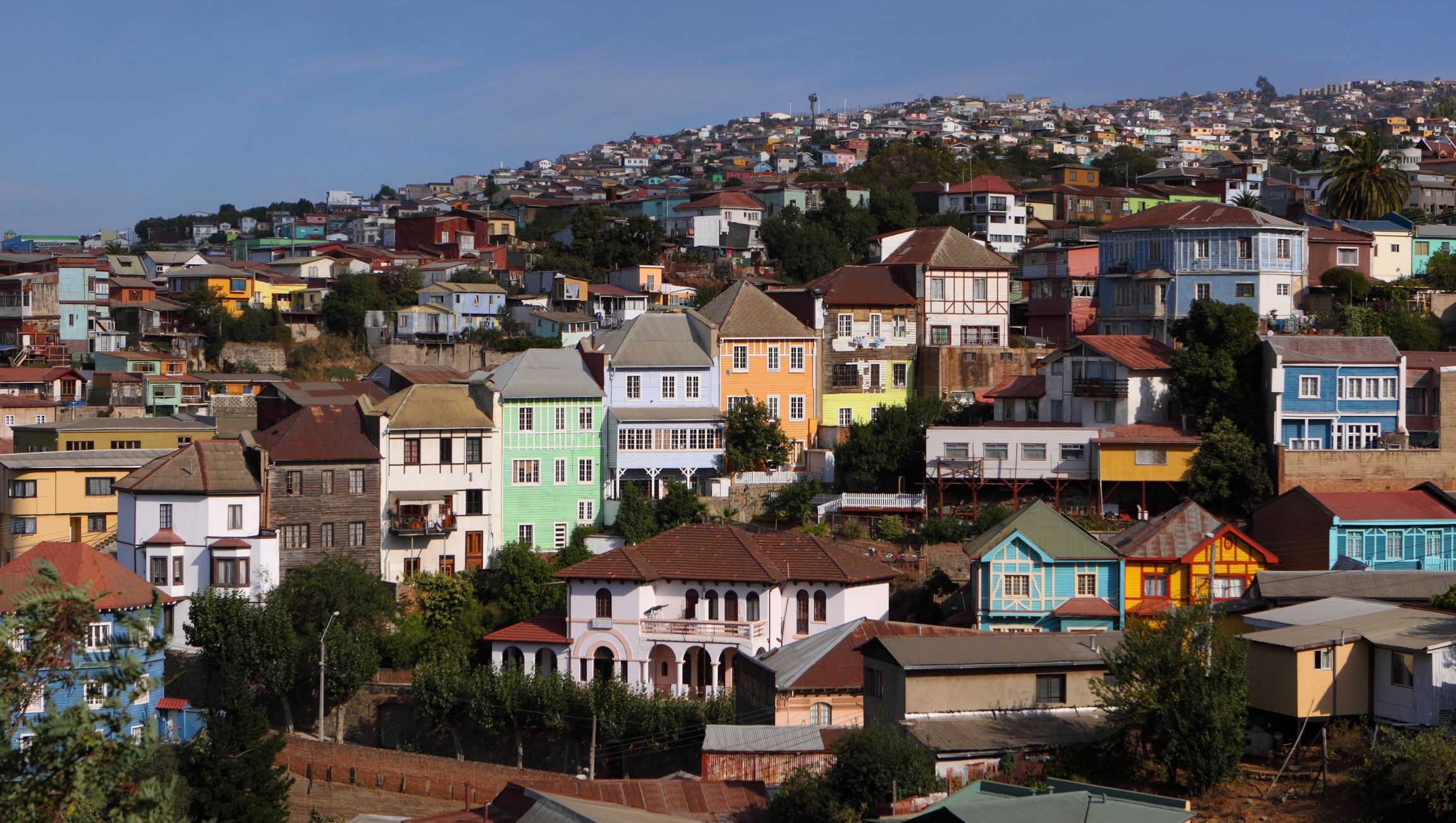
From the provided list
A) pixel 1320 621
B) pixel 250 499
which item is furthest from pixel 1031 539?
pixel 250 499

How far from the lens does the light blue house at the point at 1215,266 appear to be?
58.0m

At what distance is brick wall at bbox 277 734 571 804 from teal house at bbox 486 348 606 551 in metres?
11.8

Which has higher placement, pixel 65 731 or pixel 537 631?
pixel 65 731

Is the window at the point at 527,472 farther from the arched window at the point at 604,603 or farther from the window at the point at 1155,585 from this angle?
the window at the point at 1155,585

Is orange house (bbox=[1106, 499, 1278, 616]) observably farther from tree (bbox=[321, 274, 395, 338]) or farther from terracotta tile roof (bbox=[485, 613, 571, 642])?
tree (bbox=[321, 274, 395, 338])

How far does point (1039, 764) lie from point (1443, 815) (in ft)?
25.6

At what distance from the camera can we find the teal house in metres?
53.4

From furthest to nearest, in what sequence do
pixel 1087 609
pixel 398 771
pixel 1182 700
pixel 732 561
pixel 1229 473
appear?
1. pixel 1229 473
2. pixel 732 561
3. pixel 1087 609
4. pixel 398 771
5. pixel 1182 700

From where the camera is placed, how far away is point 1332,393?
4934 centimetres

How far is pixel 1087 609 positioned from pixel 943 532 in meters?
5.97

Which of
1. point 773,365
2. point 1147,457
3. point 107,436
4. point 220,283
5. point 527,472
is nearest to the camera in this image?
point 1147,457

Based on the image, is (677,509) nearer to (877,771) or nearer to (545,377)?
(545,377)

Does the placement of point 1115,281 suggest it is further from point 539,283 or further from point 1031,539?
point 539,283

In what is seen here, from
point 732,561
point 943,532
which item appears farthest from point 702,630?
point 943,532
